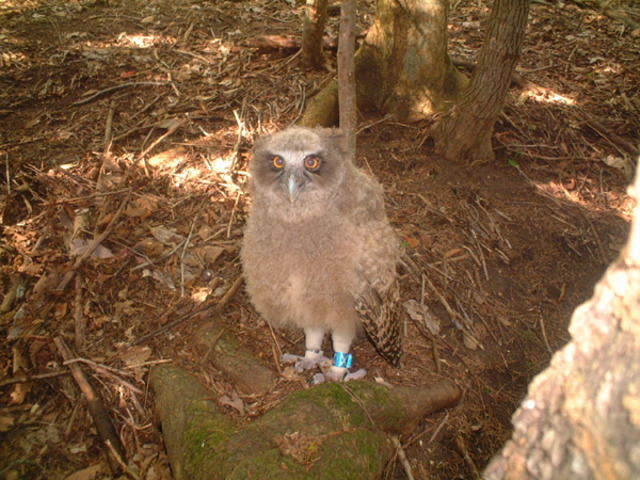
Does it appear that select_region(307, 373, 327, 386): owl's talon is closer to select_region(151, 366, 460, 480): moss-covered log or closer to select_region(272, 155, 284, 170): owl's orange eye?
select_region(151, 366, 460, 480): moss-covered log

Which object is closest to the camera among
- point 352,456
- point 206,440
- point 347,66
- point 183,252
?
point 352,456

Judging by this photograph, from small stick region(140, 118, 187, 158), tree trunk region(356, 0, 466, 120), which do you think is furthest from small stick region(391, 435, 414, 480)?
tree trunk region(356, 0, 466, 120)

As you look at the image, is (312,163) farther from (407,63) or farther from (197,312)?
(407,63)

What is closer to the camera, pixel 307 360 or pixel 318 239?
pixel 318 239

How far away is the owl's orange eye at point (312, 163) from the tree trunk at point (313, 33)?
4814 millimetres

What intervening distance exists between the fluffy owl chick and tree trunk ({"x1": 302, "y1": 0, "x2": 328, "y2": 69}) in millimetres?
4438

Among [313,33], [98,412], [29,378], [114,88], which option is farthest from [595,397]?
[114,88]

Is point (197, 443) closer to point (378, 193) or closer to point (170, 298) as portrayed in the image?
point (170, 298)

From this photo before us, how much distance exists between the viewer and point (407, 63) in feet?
19.9

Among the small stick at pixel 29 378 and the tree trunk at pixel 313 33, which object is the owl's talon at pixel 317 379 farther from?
the tree trunk at pixel 313 33

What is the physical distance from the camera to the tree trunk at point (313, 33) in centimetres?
650

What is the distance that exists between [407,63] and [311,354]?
465 centimetres

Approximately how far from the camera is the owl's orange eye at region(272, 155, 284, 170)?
2.87 metres

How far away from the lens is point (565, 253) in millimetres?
4910
